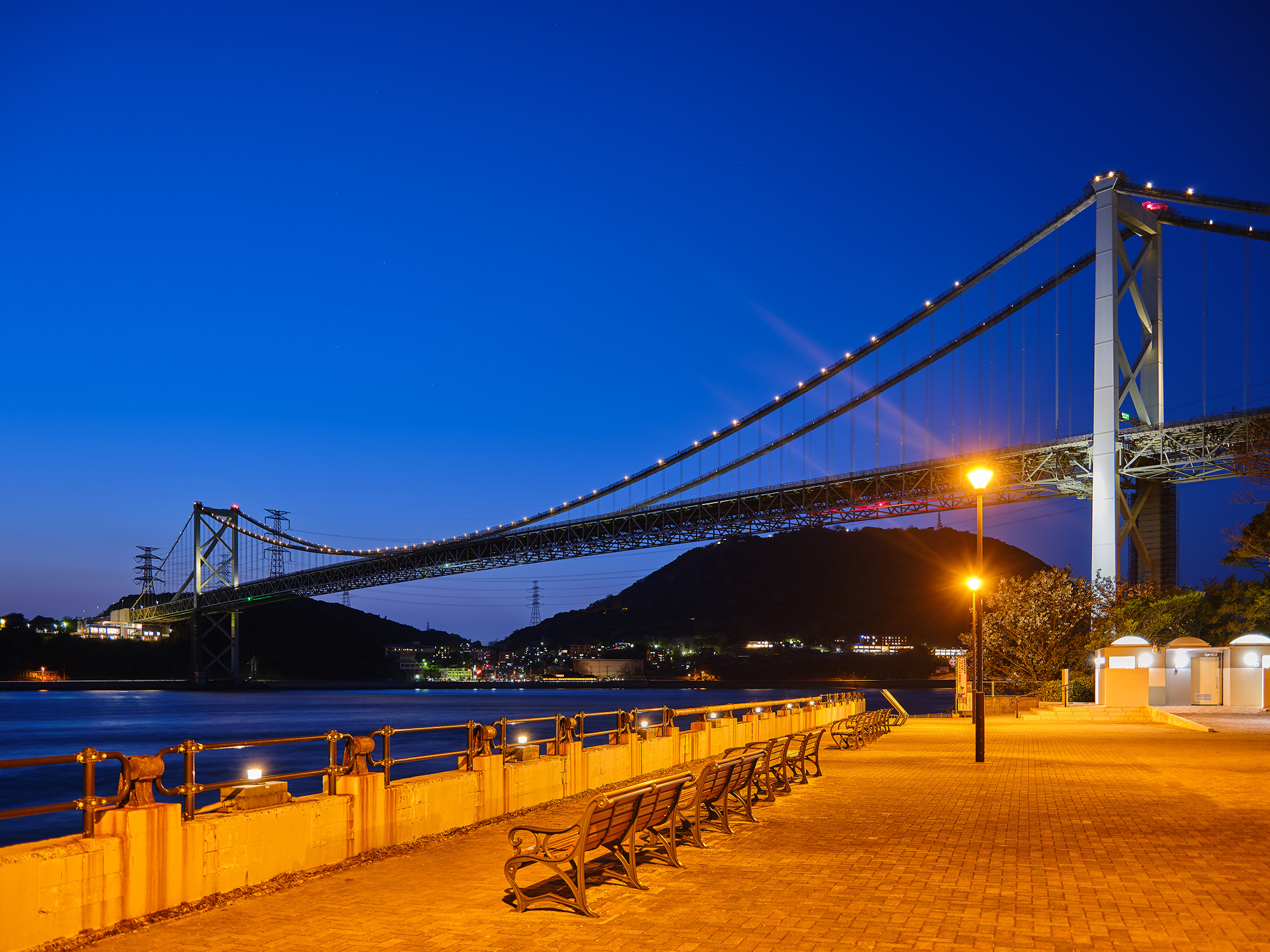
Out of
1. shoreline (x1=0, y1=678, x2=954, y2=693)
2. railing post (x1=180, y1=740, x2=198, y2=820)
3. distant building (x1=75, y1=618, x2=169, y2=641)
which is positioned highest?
railing post (x1=180, y1=740, x2=198, y2=820)

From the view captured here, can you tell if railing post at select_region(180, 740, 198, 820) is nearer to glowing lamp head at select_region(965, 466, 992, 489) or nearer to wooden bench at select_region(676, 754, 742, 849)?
wooden bench at select_region(676, 754, 742, 849)

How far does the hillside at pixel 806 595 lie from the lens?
16362 centimetres

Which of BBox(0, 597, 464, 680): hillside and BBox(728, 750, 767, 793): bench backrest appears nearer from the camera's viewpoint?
BBox(728, 750, 767, 793): bench backrest

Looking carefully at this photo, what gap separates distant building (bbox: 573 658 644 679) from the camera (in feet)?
468

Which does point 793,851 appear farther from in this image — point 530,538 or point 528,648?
point 528,648

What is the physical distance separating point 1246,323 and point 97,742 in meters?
52.7

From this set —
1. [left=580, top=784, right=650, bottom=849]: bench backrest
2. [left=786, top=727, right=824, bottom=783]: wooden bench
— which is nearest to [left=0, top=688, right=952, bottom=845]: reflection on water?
[left=580, top=784, right=650, bottom=849]: bench backrest

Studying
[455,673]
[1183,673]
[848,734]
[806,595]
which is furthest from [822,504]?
[806,595]

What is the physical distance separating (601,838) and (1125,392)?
3561 centimetres

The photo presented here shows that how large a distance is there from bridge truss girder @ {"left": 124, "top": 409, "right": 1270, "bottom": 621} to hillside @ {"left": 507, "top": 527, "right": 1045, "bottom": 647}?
3444 inches

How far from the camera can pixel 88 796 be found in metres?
5.68

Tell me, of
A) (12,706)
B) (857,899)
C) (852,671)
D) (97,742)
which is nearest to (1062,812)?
(857,899)

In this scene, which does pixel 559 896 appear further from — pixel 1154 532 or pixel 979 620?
pixel 1154 532

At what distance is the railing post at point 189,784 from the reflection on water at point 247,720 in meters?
3.87
